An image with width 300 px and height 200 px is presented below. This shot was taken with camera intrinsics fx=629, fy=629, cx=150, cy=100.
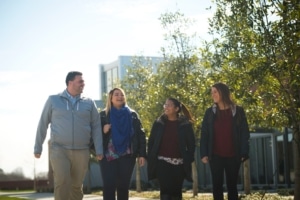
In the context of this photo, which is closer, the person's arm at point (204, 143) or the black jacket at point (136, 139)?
the person's arm at point (204, 143)

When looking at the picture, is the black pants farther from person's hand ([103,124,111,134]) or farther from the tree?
the tree

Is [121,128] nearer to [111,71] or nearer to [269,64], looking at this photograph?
[269,64]

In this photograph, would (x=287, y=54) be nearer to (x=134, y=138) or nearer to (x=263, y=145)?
(x=134, y=138)

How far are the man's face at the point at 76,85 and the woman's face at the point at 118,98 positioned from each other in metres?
0.57

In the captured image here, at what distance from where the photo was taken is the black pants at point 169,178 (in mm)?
9086

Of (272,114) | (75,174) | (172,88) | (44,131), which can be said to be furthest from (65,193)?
(172,88)

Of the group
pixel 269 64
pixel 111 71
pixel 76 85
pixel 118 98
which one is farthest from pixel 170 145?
pixel 111 71

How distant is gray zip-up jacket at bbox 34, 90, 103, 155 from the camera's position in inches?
339

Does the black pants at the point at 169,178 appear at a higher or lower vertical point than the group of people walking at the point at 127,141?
lower

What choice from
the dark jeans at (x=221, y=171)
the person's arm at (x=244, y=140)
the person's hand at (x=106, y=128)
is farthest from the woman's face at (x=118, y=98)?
Answer: the person's arm at (x=244, y=140)

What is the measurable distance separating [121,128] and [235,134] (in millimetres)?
1677

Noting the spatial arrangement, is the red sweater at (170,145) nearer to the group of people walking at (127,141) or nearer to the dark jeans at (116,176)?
the group of people walking at (127,141)

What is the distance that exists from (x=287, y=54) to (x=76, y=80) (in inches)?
187

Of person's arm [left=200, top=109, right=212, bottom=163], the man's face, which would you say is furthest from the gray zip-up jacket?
person's arm [left=200, top=109, right=212, bottom=163]
